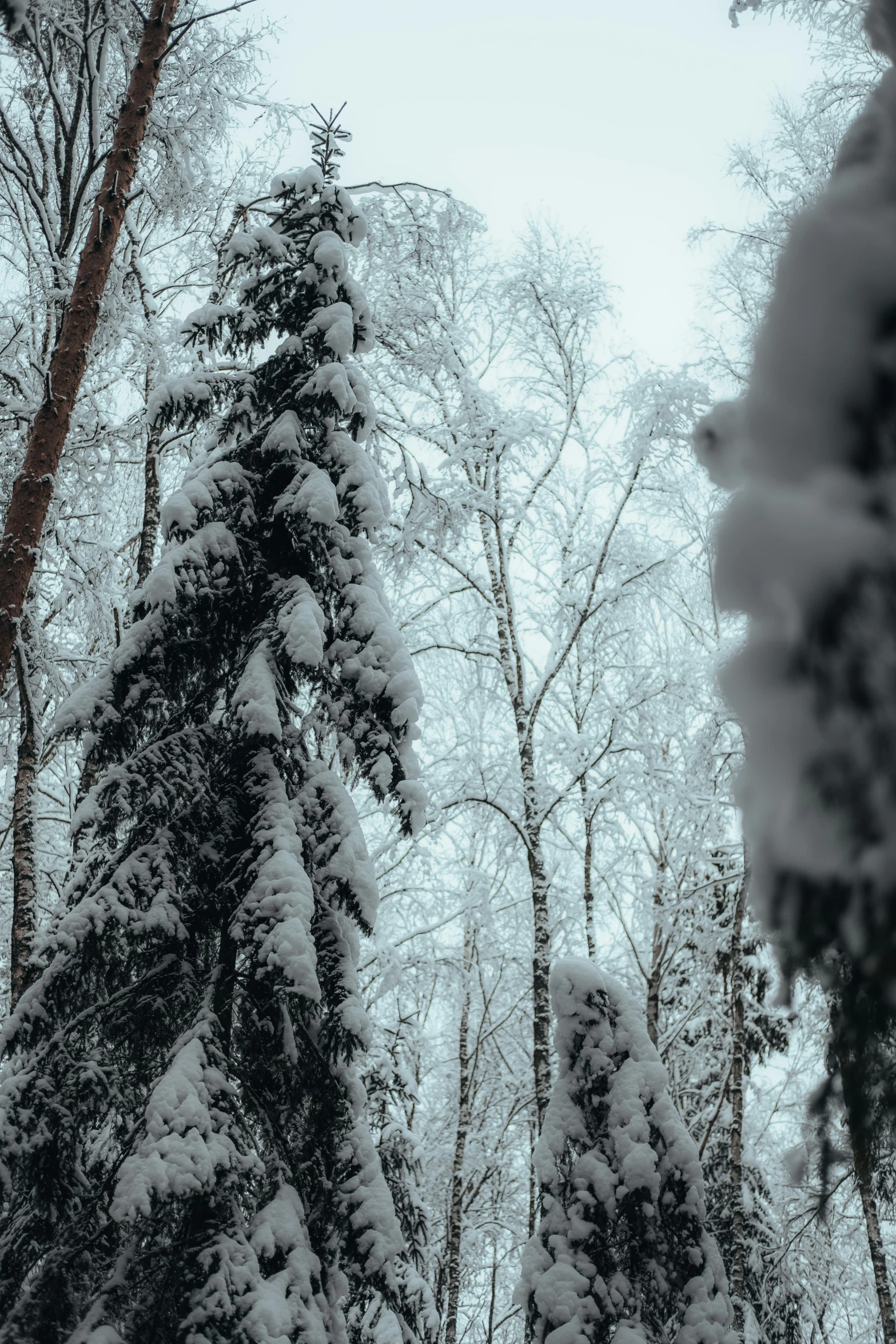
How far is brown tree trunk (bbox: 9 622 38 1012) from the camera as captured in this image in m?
6.11

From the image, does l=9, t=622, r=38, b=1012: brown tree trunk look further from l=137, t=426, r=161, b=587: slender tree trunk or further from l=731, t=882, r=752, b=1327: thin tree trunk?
l=731, t=882, r=752, b=1327: thin tree trunk

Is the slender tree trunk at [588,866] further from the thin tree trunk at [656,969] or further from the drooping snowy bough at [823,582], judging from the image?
the drooping snowy bough at [823,582]

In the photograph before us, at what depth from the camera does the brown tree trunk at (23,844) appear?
6.11 meters

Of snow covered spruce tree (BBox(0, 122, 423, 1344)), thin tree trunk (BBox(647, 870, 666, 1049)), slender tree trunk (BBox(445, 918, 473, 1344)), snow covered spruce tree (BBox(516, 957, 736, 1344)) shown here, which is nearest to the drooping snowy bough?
snow covered spruce tree (BBox(0, 122, 423, 1344))

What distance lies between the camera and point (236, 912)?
4344 millimetres

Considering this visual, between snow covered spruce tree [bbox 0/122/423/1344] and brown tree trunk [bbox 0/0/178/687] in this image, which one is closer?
snow covered spruce tree [bbox 0/122/423/1344]

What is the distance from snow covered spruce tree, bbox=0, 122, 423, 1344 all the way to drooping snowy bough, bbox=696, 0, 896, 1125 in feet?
11.6

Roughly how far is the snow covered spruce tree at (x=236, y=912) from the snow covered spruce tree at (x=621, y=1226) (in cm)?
96

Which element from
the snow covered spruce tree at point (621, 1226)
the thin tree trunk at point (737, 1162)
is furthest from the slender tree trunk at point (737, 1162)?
the snow covered spruce tree at point (621, 1226)

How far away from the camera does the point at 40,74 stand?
8.27 metres

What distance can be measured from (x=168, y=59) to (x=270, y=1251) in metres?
10.1

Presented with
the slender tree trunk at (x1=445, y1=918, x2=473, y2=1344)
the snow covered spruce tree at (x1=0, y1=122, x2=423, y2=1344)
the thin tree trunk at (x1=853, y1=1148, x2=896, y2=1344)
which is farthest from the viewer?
the slender tree trunk at (x1=445, y1=918, x2=473, y2=1344)

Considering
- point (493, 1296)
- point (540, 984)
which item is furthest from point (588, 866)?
point (493, 1296)

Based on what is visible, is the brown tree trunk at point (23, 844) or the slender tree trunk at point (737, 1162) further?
the slender tree trunk at point (737, 1162)
